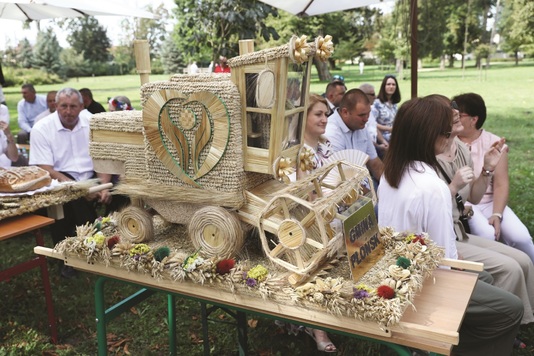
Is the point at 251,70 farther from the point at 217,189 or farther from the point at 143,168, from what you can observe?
the point at 143,168

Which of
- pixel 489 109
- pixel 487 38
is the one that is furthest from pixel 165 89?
pixel 487 38

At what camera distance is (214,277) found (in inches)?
71.6

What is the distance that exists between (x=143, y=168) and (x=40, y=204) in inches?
57.4

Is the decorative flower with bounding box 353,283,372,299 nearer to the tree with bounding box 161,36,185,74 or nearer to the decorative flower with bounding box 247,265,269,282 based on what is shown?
the decorative flower with bounding box 247,265,269,282

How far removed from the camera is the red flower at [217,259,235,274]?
182 cm

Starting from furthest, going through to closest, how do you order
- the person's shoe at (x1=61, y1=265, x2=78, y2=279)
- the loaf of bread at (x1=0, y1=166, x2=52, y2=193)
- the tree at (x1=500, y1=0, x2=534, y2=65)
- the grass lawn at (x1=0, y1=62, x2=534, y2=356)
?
1. the tree at (x1=500, y1=0, x2=534, y2=65)
2. the person's shoe at (x1=61, y1=265, x2=78, y2=279)
3. the loaf of bread at (x1=0, y1=166, x2=52, y2=193)
4. the grass lawn at (x1=0, y1=62, x2=534, y2=356)

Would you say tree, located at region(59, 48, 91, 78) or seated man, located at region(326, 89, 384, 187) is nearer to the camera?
seated man, located at region(326, 89, 384, 187)

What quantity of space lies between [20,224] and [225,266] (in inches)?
71.6

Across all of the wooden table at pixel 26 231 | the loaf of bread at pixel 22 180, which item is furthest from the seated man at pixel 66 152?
the wooden table at pixel 26 231

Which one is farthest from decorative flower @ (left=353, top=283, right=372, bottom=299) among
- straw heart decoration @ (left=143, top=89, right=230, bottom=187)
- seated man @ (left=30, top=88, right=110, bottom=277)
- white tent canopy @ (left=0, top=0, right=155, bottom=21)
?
white tent canopy @ (left=0, top=0, right=155, bottom=21)

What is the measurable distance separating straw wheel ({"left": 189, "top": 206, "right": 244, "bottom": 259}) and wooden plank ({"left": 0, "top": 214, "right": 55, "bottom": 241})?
4.77 feet

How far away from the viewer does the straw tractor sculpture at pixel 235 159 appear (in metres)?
1.78

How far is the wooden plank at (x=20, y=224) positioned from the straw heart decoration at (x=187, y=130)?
1.35 meters

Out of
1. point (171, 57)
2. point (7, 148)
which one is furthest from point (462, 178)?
point (171, 57)
